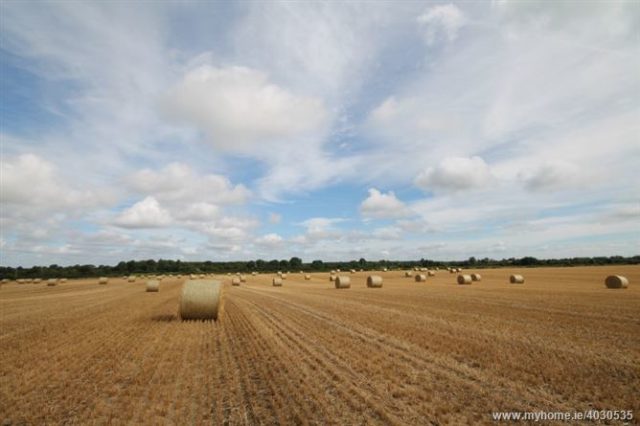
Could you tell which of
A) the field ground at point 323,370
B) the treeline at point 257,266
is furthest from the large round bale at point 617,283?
the treeline at point 257,266

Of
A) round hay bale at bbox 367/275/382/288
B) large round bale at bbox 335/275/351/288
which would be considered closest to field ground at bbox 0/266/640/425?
round hay bale at bbox 367/275/382/288

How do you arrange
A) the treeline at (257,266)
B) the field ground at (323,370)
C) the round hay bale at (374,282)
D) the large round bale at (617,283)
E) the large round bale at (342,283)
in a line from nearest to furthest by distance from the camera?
the field ground at (323,370), the large round bale at (617,283), the round hay bale at (374,282), the large round bale at (342,283), the treeline at (257,266)

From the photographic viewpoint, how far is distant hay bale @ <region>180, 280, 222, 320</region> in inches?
691

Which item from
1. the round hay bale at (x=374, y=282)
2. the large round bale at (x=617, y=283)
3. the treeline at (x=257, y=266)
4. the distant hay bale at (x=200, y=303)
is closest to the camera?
the distant hay bale at (x=200, y=303)

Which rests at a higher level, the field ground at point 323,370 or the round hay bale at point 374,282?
the round hay bale at point 374,282

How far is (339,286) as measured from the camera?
40.8 m

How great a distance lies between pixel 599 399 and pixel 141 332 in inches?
526

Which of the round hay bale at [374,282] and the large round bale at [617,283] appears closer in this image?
the large round bale at [617,283]

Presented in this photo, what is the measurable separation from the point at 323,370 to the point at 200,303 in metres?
10.1

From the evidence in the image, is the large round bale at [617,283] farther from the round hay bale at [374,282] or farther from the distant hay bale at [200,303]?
the distant hay bale at [200,303]

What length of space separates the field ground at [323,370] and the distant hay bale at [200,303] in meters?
1.37

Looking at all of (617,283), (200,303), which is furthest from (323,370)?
(617,283)

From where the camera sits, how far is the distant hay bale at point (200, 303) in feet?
57.6

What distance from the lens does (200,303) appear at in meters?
17.6
